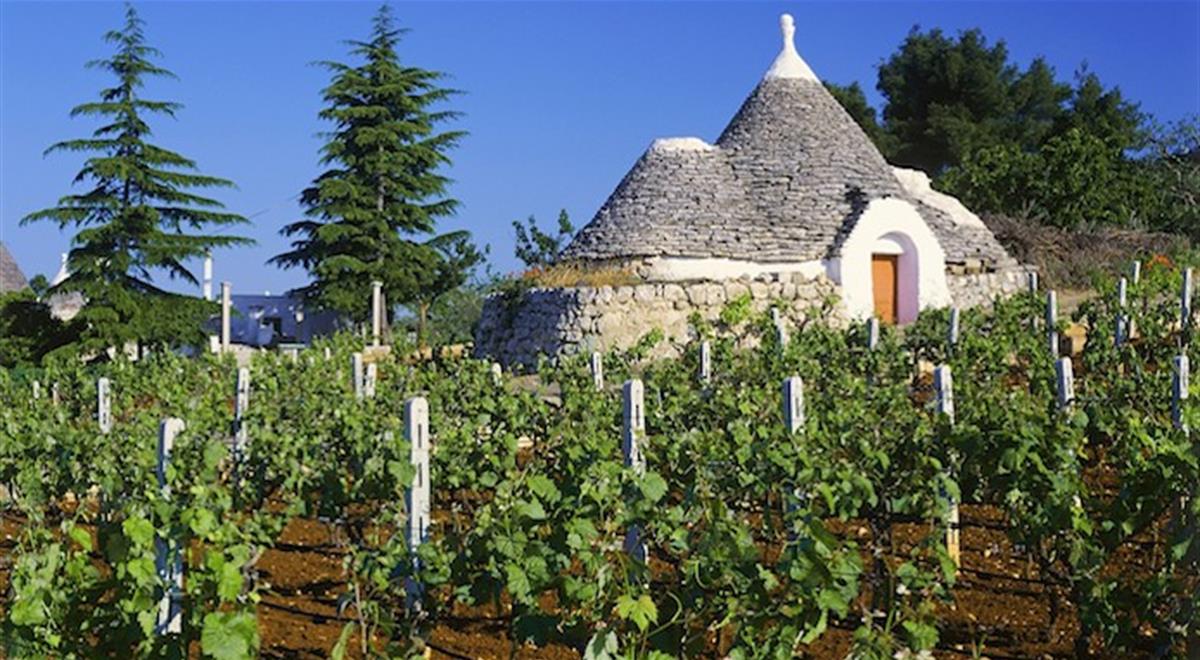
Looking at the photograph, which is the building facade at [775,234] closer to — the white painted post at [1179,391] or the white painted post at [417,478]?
the white painted post at [1179,391]

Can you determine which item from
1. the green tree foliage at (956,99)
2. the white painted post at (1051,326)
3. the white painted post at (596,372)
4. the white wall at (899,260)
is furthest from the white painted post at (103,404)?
the green tree foliage at (956,99)

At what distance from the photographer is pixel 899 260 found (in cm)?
2214

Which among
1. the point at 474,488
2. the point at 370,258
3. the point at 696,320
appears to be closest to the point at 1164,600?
the point at 474,488

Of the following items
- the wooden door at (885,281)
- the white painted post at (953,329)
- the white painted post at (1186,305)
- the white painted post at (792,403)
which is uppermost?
the wooden door at (885,281)

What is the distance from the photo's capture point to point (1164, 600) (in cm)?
450

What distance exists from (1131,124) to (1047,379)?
113ft

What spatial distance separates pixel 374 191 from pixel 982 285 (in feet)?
46.7

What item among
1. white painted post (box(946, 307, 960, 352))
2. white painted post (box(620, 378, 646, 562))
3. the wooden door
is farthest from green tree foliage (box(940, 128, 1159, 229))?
white painted post (box(620, 378, 646, 562))

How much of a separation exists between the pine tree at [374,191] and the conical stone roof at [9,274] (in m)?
7.56

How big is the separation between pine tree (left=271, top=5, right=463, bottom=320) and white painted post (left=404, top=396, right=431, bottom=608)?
25.3 meters

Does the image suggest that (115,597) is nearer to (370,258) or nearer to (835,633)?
(835,633)

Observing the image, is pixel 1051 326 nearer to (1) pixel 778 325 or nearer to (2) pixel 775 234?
(1) pixel 778 325

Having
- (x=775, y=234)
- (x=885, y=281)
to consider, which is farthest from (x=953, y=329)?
(x=885, y=281)

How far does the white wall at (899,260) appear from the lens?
68.8 feet
